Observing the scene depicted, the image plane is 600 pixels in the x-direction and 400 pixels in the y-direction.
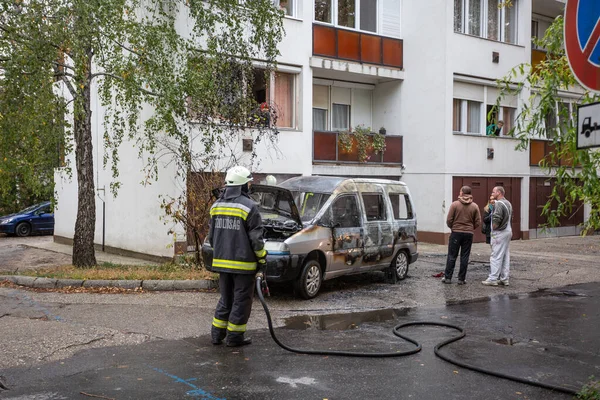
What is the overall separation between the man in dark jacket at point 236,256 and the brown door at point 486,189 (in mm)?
14026

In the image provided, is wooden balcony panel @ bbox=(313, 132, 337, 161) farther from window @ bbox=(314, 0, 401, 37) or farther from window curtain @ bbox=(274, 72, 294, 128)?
window @ bbox=(314, 0, 401, 37)

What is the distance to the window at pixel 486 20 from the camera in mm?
20203

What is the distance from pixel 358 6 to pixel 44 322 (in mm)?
14861

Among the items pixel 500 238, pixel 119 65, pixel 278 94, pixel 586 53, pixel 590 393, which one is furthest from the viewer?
pixel 278 94

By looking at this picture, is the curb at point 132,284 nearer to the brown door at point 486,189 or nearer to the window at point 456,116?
the brown door at point 486,189

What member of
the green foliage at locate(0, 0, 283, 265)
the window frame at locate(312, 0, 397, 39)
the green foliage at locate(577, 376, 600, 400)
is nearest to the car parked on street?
the green foliage at locate(0, 0, 283, 265)

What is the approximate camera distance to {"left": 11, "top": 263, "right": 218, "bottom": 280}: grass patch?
1058 centimetres

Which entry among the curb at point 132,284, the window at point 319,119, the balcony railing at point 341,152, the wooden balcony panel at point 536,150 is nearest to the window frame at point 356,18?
the window at point 319,119

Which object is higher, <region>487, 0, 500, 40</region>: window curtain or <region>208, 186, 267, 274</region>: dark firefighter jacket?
<region>487, 0, 500, 40</region>: window curtain

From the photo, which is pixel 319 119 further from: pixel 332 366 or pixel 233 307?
pixel 332 366

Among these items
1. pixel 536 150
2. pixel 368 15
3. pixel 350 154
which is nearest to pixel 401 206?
pixel 350 154

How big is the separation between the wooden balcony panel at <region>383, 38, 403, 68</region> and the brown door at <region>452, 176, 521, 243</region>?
14.3 feet

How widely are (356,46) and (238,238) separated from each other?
13456mm

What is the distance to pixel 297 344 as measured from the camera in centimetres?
695
